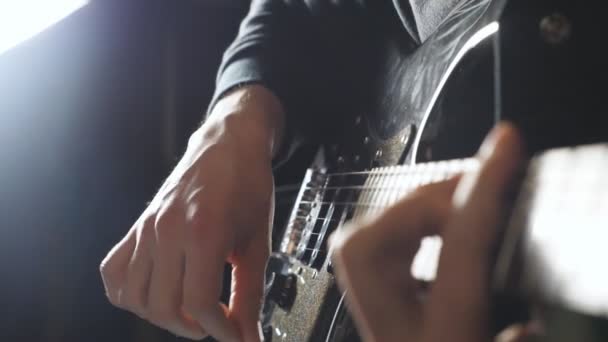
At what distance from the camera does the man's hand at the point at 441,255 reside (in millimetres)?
312

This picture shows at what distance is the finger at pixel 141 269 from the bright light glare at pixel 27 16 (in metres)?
0.78

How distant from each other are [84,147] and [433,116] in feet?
2.90

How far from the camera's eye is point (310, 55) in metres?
0.97

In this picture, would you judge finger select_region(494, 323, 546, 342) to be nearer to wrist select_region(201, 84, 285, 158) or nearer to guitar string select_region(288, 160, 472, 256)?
guitar string select_region(288, 160, 472, 256)

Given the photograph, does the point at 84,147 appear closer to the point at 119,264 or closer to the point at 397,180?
the point at 119,264

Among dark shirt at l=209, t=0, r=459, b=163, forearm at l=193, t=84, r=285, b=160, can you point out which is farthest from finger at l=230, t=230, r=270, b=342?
dark shirt at l=209, t=0, r=459, b=163

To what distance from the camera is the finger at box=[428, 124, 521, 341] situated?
0.31 m

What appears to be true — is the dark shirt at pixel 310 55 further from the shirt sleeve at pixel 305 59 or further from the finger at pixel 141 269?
the finger at pixel 141 269

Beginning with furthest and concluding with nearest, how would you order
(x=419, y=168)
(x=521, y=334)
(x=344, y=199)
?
(x=344, y=199), (x=419, y=168), (x=521, y=334)

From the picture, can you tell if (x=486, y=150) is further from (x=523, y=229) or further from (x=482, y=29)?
(x=482, y=29)

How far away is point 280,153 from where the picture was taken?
94cm

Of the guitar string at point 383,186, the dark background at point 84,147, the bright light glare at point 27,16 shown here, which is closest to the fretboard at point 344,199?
the guitar string at point 383,186

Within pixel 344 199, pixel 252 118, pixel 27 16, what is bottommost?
pixel 344 199

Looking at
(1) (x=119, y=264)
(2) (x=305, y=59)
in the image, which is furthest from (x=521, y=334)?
(2) (x=305, y=59)
